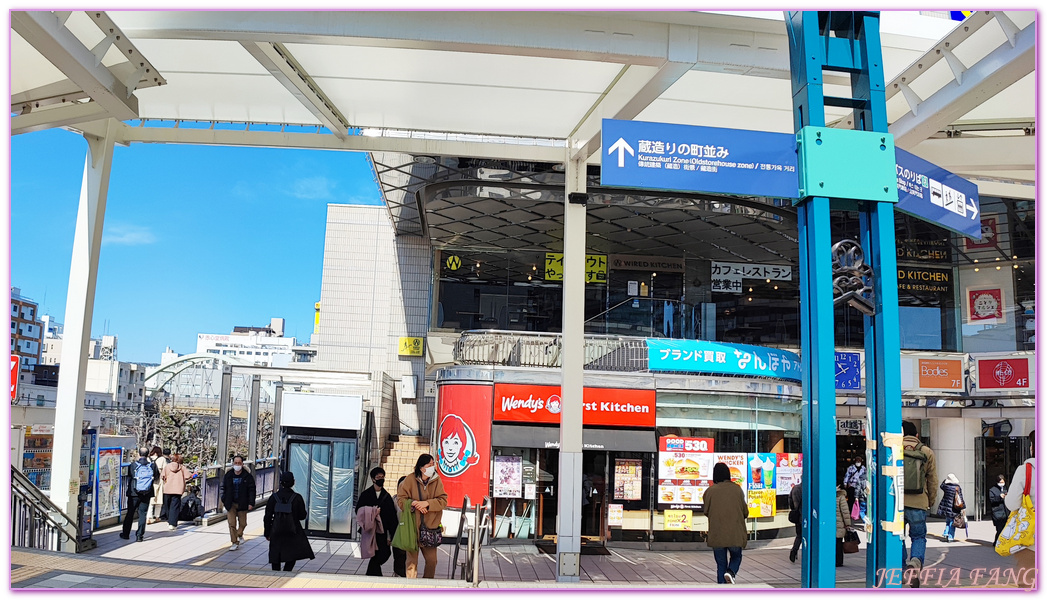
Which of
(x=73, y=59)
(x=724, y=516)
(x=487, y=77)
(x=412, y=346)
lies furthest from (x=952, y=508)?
(x=73, y=59)

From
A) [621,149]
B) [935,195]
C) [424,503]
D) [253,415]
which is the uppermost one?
[621,149]

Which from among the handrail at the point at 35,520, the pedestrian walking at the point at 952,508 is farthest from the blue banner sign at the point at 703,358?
the handrail at the point at 35,520

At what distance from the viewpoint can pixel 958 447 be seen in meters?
18.0

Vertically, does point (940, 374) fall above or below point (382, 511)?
above

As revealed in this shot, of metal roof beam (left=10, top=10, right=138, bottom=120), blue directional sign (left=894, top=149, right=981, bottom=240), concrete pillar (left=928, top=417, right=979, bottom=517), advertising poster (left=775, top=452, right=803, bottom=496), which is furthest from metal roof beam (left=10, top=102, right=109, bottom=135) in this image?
concrete pillar (left=928, top=417, right=979, bottom=517)

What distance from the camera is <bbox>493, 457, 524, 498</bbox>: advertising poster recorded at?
12312mm

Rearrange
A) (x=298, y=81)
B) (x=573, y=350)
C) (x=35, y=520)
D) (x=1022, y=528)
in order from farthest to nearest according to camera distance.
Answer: (x=573, y=350) < (x=35, y=520) < (x=298, y=81) < (x=1022, y=528)

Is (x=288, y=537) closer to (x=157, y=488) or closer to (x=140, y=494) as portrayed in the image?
(x=140, y=494)

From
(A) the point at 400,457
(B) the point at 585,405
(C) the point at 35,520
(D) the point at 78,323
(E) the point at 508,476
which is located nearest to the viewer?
(C) the point at 35,520

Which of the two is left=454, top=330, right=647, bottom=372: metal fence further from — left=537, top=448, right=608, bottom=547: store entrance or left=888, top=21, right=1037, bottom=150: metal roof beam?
left=888, top=21, right=1037, bottom=150: metal roof beam

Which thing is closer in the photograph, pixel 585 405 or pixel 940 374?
pixel 585 405

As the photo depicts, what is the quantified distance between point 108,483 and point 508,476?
5875 mm

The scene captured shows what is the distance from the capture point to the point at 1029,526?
19.3 feet

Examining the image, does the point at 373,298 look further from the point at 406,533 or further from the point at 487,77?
the point at 406,533
